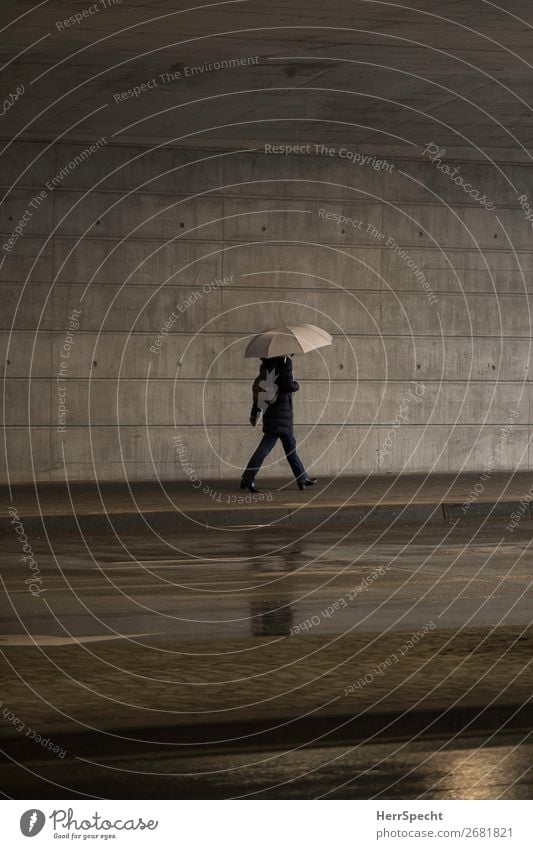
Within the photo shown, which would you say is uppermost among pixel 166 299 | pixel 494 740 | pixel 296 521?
pixel 166 299

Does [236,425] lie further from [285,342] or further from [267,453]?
[285,342]

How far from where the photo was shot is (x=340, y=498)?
20.8 metres

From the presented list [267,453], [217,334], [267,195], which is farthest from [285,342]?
[267,195]

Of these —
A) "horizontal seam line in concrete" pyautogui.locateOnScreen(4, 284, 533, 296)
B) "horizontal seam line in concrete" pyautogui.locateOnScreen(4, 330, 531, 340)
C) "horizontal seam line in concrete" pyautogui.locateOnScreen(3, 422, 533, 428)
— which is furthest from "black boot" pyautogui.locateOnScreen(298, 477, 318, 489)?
"horizontal seam line in concrete" pyautogui.locateOnScreen(4, 284, 533, 296)

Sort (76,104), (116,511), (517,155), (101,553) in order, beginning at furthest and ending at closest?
(517,155) < (76,104) < (116,511) < (101,553)

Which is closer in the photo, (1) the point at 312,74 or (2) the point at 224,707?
(2) the point at 224,707

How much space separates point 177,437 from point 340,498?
3.74 m

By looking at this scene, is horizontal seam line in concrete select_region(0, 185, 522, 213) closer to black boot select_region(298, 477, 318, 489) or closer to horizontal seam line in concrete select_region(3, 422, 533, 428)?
horizontal seam line in concrete select_region(3, 422, 533, 428)

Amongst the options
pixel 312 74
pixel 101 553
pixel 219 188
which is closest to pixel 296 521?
pixel 101 553

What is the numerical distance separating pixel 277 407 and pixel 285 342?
0.86 metres

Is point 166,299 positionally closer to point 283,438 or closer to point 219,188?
point 219,188

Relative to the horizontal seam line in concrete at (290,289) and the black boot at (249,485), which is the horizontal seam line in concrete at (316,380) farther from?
the black boot at (249,485)
